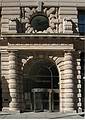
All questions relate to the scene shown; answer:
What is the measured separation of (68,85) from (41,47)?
4.19m

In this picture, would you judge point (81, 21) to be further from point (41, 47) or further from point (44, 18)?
point (41, 47)

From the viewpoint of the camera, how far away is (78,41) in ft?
129

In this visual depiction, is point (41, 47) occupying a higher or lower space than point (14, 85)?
higher

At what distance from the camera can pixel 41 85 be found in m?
39.5

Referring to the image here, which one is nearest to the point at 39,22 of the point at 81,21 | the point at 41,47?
the point at 41,47

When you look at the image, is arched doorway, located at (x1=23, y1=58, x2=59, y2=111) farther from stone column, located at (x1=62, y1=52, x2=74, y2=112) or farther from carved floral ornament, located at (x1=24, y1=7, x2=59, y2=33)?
carved floral ornament, located at (x1=24, y1=7, x2=59, y2=33)

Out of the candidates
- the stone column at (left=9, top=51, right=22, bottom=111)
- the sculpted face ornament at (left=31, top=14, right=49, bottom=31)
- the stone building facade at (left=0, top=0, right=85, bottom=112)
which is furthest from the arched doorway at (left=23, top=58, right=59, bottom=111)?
the sculpted face ornament at (left=31, top=14, right=49, bottom=31)

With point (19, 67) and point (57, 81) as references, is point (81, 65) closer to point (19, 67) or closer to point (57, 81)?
point (57, 81)

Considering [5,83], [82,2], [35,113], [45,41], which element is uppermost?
[82,2]

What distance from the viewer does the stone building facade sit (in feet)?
126


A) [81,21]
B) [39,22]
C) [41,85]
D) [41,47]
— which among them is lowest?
[41,85]

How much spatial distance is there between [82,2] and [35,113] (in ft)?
36.9

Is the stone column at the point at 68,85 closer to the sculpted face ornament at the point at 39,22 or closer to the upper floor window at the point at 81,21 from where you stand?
the upper floor window at the point at 81,21

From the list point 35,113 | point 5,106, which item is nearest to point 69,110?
point 35,113
